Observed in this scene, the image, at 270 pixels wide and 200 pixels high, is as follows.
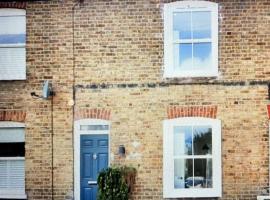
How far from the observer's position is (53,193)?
40.9 feet

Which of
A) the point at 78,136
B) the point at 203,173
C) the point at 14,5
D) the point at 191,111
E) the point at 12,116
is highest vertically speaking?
the point at 14,5

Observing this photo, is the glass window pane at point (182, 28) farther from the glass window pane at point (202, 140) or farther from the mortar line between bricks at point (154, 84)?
the glass window pane at point (202, 140)

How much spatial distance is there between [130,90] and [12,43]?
3.22 metres

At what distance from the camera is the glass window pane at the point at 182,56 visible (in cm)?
1249

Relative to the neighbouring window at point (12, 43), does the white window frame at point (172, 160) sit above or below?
below

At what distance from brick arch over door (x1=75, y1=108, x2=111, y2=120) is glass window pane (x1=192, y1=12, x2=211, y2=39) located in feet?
9.32

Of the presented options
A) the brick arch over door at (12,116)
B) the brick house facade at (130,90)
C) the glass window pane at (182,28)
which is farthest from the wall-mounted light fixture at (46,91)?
the glass window pane at (182,28)

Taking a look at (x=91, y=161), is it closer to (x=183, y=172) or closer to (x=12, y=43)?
(x=183, y=172)

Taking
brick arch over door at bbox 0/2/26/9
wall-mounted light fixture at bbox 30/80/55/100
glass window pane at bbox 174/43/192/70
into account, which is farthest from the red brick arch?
brick arch over door at bbox 0/2/26/9

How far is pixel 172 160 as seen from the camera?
12250 millimetres

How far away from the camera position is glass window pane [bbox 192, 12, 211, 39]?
12.4 m

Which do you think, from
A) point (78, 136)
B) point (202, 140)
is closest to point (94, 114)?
point (78, 136)

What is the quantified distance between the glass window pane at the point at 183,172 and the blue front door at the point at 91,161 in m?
1.73

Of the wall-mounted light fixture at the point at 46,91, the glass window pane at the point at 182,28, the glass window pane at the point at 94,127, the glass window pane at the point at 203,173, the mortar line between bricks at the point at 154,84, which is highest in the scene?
the glass window pane at the point at 182,28
